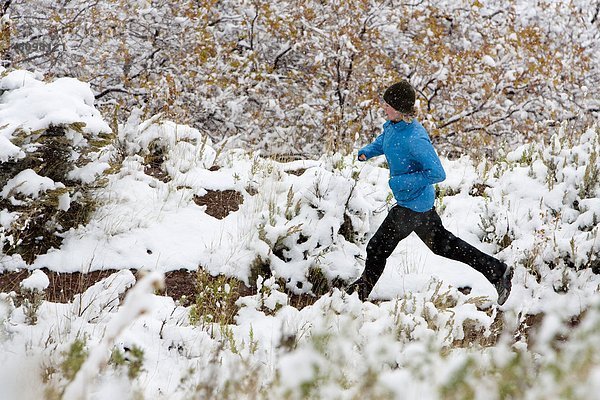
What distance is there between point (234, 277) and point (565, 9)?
10406mm

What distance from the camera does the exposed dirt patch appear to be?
5.39 m

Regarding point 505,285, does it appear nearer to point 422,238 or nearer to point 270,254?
point 422,238

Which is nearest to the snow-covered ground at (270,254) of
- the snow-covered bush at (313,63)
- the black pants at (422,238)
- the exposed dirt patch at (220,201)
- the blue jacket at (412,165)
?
the exposed dirt patch at (220,201)

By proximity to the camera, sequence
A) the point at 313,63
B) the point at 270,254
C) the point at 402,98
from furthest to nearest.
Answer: the point at 313,63
the point at 270,254
the point at 402,98

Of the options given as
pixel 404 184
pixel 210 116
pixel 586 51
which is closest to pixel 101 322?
pixel 404 184

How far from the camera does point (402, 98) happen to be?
388 cm

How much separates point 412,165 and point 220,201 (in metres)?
2.25

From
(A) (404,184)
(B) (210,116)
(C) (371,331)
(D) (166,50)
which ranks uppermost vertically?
(A) (404,184)

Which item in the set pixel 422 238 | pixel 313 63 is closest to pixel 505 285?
pixel 422 238

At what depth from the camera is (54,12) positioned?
32.2 feet

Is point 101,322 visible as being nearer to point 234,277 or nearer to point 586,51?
point 234,277

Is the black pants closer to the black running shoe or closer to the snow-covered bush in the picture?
the black running shoe

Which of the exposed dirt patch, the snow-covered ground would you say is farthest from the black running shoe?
the exposed dirt patch

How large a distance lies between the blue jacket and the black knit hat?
12cm
